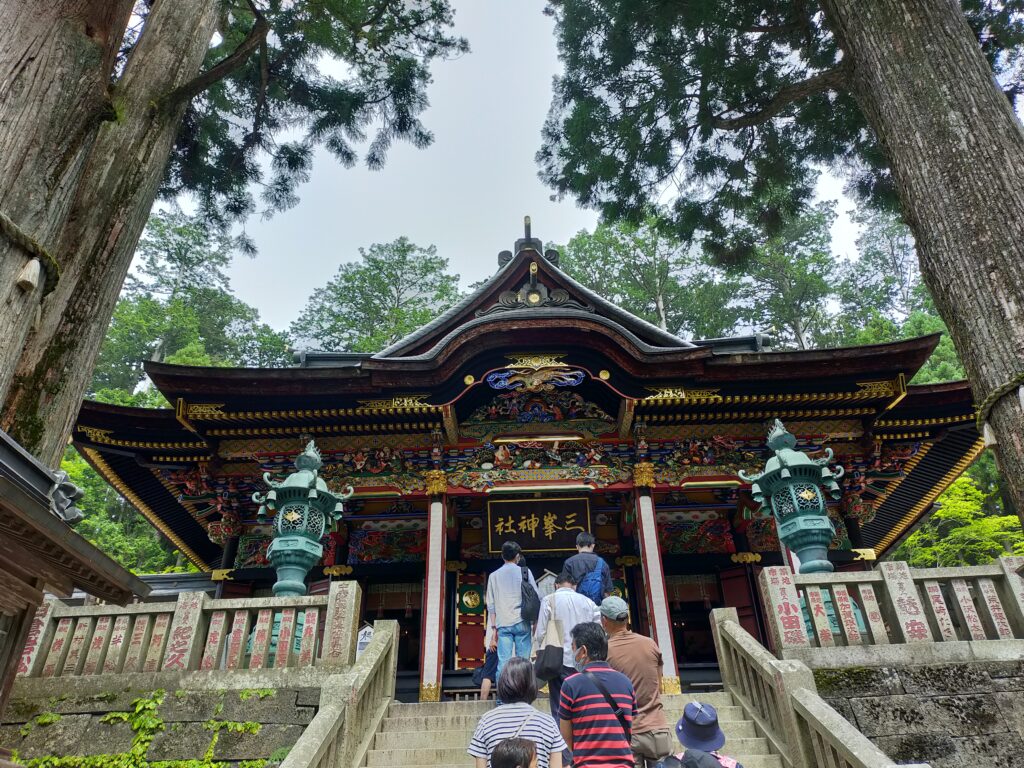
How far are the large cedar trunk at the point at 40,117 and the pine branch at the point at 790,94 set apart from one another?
553 centimetres

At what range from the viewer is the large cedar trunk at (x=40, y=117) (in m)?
3.29

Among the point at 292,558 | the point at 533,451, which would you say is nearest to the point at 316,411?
the point at 292,558

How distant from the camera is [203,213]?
8234 mm

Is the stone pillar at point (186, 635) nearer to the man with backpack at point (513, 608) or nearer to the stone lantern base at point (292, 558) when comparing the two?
the stone lantern base at point (292, 558)

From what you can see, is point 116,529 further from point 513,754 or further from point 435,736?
point 513,754

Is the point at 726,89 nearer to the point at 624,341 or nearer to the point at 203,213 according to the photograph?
the point at 624,341

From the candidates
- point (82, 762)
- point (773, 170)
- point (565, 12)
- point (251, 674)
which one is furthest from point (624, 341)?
point (82, 762)

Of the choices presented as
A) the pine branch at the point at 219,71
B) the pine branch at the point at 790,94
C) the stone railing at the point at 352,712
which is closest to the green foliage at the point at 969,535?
the pine branch at the point at 790,94

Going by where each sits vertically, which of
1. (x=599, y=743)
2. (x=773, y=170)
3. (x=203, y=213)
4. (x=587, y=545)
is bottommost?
(x=599, y=743)

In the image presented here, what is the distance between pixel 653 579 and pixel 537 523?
2126 mm

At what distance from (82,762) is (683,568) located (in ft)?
26.4

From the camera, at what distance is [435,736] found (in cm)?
534

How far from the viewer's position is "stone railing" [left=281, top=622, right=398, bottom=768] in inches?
166

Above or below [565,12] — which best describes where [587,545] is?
below
